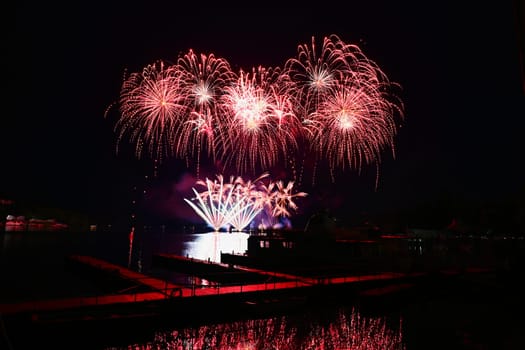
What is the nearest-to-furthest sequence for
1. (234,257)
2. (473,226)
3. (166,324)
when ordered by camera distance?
(166,324)
(234,257)
(473,226)

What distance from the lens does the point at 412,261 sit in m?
48.5

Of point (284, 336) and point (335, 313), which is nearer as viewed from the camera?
point (284, 336)

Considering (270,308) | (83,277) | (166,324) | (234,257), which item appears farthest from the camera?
(234,257)

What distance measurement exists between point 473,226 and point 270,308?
17282 cm

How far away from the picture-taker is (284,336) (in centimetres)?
2495

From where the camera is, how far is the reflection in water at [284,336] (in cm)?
2317

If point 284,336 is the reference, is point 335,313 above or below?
above

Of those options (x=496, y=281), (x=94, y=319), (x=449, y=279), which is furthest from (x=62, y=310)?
(x=496, y=281)

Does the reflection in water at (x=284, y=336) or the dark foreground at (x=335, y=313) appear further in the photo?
the reflection in water at (x=284, y=336)

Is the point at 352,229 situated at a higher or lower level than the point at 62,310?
higher

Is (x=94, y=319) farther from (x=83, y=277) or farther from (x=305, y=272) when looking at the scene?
(x=83, y=277)

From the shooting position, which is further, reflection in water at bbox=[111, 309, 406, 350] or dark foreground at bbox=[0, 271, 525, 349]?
reflection in water at bbox=[111, 309, 406, 350]

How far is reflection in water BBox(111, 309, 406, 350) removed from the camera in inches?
912

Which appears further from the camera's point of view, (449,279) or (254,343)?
(449,279)
